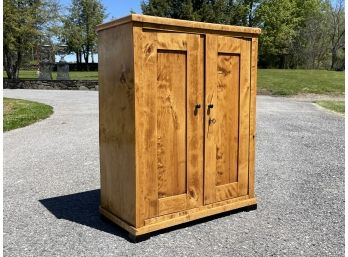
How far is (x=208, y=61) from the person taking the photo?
147 inches

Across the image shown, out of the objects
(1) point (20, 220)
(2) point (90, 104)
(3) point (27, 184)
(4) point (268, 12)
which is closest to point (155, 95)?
(1) point (20, 220)

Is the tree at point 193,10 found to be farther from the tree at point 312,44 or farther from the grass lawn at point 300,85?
the tree at point 312,44

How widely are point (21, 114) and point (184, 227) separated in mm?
9823

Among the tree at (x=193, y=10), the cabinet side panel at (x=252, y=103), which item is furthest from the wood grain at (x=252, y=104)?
the tree at (x=193, y=10)

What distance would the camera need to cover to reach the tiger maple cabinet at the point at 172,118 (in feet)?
11.3

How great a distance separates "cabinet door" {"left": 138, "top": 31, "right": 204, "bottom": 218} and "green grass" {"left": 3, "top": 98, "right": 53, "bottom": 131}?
7400 millimetres

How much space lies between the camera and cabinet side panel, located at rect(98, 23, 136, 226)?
3.44 metres

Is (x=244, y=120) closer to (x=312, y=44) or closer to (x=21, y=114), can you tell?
(x=21, y=114)

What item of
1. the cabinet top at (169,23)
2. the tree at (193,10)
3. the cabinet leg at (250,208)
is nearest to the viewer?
the cabinet top at (169,23)

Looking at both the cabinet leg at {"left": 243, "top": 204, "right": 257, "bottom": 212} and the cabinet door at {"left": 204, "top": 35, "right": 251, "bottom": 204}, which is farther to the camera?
the cabinet leg at {"left": 243, "top": 204, "right": 257, "bottom": 212}

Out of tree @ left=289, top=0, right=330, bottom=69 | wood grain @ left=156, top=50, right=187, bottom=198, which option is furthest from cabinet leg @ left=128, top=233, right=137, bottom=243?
tree @ left=289, top=0, right=330, bottom=69

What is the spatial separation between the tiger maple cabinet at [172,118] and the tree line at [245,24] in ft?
74.4

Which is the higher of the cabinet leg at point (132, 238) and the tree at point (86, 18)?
the tree at point (86, 18)

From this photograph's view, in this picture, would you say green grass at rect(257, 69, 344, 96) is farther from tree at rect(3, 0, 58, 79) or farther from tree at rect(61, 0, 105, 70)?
tree at rect(61, 0, 105, 70)
